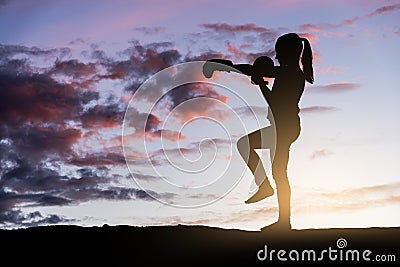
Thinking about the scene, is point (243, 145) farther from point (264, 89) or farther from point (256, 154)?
point (264, 89)

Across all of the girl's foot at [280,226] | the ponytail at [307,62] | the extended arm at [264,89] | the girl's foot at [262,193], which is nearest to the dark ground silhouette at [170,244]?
the girl's foot at [280,226]

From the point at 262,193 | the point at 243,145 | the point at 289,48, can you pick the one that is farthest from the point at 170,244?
the point at 289,48

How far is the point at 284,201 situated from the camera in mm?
14297

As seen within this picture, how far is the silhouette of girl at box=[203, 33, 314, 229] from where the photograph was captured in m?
14.1

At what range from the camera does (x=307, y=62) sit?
568 inches

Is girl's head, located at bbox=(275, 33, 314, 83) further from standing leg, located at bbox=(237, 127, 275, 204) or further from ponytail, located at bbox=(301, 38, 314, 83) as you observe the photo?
standing leg, located at bbox=(237, 127, 275, 204)

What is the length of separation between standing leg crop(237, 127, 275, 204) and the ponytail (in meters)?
1.31

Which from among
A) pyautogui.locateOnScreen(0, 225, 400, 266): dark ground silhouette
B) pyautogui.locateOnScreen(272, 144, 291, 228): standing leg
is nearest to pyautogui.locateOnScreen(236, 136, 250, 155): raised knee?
pyautogui.locateOnScreen(272, 144, 291, 228): standing leg

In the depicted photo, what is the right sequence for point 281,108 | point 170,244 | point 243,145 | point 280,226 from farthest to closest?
1. point 243,145
2. point 280,226
3. point 281,108
4. point 170,244

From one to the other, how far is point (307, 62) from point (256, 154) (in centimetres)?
209

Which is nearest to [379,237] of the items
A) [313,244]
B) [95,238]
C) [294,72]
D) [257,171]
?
[313,244]

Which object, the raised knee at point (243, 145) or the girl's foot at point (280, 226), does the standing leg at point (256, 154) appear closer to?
the raised knee at point (243, 145)

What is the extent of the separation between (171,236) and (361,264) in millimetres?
3674

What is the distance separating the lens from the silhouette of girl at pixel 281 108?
Result: 1410cm
